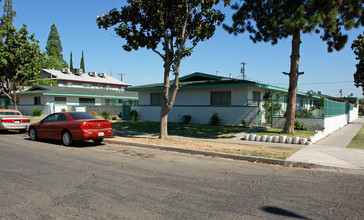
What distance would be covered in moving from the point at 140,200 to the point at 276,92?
784 inches

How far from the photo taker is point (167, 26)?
530 inches

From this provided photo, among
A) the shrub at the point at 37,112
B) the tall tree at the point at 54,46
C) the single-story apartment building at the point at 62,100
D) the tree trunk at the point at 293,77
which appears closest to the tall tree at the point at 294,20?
the tree trunk at the point at 293,77

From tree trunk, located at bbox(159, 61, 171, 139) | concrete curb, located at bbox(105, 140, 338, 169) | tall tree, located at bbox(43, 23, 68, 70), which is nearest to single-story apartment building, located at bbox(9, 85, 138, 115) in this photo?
tree trunk, located at bbox(159, 61, 171, 139)

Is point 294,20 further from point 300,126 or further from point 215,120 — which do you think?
point 215,120

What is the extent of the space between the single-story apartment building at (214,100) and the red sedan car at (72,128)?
33.1ft

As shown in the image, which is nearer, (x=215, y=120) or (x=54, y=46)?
(x=215, y=120)

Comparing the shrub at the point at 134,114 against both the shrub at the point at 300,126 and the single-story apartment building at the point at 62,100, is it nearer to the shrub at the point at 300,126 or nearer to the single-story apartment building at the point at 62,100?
the single-story apartment building at the point at 62,100

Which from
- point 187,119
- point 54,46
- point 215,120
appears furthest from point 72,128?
point 54,46

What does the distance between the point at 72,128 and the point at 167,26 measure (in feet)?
22.5

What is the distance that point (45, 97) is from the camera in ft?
109

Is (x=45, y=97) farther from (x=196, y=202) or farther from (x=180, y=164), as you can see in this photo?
(x=196, y=202)

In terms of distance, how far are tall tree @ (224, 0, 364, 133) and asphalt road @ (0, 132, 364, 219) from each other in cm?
729

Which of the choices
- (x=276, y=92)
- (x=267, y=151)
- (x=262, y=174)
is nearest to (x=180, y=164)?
(x=262, y=174)

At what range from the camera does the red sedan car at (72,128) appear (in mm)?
10580
